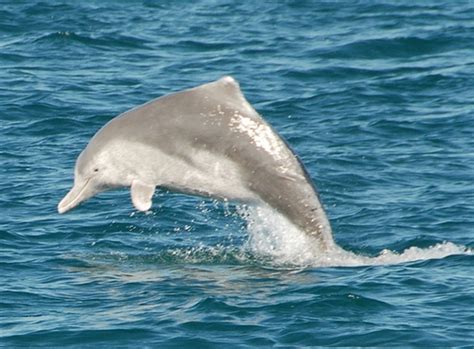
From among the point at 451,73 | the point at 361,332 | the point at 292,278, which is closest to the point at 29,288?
the point at 292,278

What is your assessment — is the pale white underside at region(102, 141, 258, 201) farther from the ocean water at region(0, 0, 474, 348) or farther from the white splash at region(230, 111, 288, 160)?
the ocean water at region(0, 0, 474, 348)

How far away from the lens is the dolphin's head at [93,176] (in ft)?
56.4

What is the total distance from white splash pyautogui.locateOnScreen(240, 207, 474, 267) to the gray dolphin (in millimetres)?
249

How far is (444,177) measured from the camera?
21969mm

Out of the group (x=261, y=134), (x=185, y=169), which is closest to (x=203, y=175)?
(x=185, y=169)

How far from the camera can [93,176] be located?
685 inches

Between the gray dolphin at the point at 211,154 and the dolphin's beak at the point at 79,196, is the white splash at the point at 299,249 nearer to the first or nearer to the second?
the gray dolphin at the point at 211,154

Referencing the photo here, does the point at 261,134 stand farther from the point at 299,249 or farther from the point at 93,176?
the point at 93,176

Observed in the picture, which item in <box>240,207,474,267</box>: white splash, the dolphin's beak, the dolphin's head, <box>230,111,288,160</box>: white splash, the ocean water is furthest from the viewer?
the dolphin's beak

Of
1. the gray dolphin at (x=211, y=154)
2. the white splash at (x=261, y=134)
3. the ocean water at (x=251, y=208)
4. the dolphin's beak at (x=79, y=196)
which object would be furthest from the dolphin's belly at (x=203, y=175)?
the dolphin's beak at (x=79, y=196)

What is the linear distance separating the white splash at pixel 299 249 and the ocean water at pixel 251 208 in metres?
0.03

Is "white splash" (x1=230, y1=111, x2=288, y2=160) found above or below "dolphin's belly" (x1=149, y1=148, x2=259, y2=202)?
above

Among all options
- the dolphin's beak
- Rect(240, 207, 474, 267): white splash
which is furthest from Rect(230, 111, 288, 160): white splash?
the dolphin's beak

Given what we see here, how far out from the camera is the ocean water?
1552 cm
